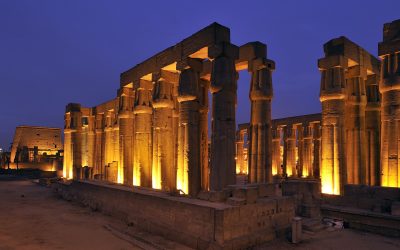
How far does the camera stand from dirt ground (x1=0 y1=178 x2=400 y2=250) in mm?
8953

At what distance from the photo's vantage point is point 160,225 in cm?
998

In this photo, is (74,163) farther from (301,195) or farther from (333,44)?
(333,44)

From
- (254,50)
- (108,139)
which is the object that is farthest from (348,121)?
(108,139)

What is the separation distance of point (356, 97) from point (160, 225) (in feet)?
42.3

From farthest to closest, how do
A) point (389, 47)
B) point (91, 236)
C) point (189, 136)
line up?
point (389, 47) < point (189, 136) < point (91, 236)

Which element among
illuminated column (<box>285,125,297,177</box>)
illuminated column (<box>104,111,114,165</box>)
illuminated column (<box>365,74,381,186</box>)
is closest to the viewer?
illuminated column (<box>365,74,381,186</box>)

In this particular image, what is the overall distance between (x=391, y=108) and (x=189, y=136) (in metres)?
9.34

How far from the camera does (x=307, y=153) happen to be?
29.8 m

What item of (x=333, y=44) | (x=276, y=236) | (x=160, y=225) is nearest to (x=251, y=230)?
(x=276, y=236)

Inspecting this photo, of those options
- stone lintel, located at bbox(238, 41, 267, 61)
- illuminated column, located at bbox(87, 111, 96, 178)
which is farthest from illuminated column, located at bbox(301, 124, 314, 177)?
illuminated column, located at bbox(87, 111, 96, 178)

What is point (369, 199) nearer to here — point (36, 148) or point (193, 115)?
point (193, 115)

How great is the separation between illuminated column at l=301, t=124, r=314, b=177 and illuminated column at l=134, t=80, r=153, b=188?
60.1ft

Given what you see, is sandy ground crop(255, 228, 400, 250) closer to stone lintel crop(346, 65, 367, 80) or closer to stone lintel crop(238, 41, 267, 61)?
stone lintel crop(238, 41, 267, 61)

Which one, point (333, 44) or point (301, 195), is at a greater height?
point (333, 44)
